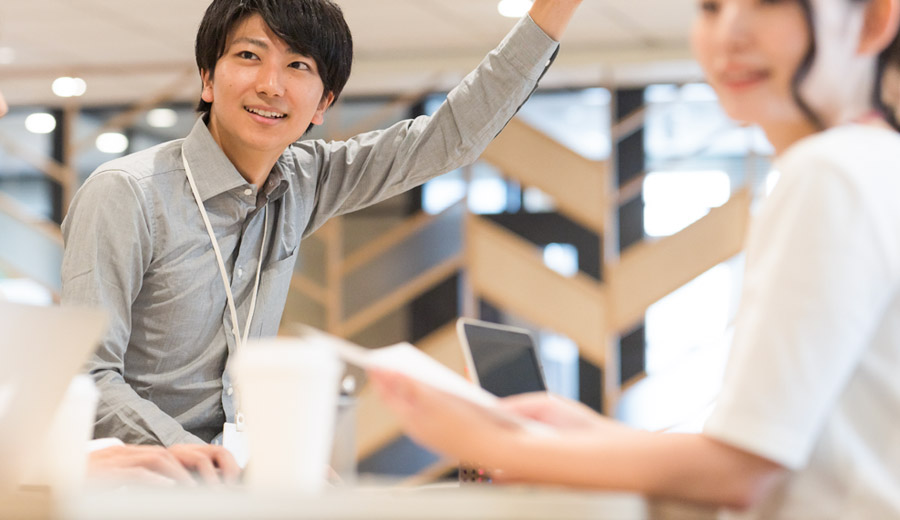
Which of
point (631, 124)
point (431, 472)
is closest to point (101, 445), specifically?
point (431, 472)

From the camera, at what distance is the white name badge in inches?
64.1

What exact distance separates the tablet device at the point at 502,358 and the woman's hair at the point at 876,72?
0.79 m

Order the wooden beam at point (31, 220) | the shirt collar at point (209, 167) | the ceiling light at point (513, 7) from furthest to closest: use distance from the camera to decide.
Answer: the wooden beam at point (31, 220) → the ceiling light at point (513, 7) → the shirt collar at point (209, 167)

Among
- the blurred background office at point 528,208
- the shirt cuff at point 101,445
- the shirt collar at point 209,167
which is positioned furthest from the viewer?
the blurred background office at point 528,208

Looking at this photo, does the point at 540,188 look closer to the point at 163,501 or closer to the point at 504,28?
the point at 504,28

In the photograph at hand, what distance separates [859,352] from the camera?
0.84 m

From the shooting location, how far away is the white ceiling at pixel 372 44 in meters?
4.84

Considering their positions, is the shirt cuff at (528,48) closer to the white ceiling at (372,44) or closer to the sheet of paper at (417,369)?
the sheet of paper at (417,369)

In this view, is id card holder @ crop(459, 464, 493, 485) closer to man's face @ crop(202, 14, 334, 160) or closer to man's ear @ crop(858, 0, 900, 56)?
man's face @ crop(202, 14, 334, 160)

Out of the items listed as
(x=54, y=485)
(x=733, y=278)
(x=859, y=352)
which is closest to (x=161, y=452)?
(x=54, y=485)

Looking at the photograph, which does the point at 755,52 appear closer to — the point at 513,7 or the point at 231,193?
the point at 231,193

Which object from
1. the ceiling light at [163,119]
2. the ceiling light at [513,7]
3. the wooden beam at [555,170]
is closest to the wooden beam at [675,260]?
the wooden beam at [555,170]

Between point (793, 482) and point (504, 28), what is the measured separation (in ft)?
14.5

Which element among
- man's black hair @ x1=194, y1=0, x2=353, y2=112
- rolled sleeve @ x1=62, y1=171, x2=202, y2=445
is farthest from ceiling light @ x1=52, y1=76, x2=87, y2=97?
rolled sleeve @ x1=62, y1=171, x2=202, y2=445
